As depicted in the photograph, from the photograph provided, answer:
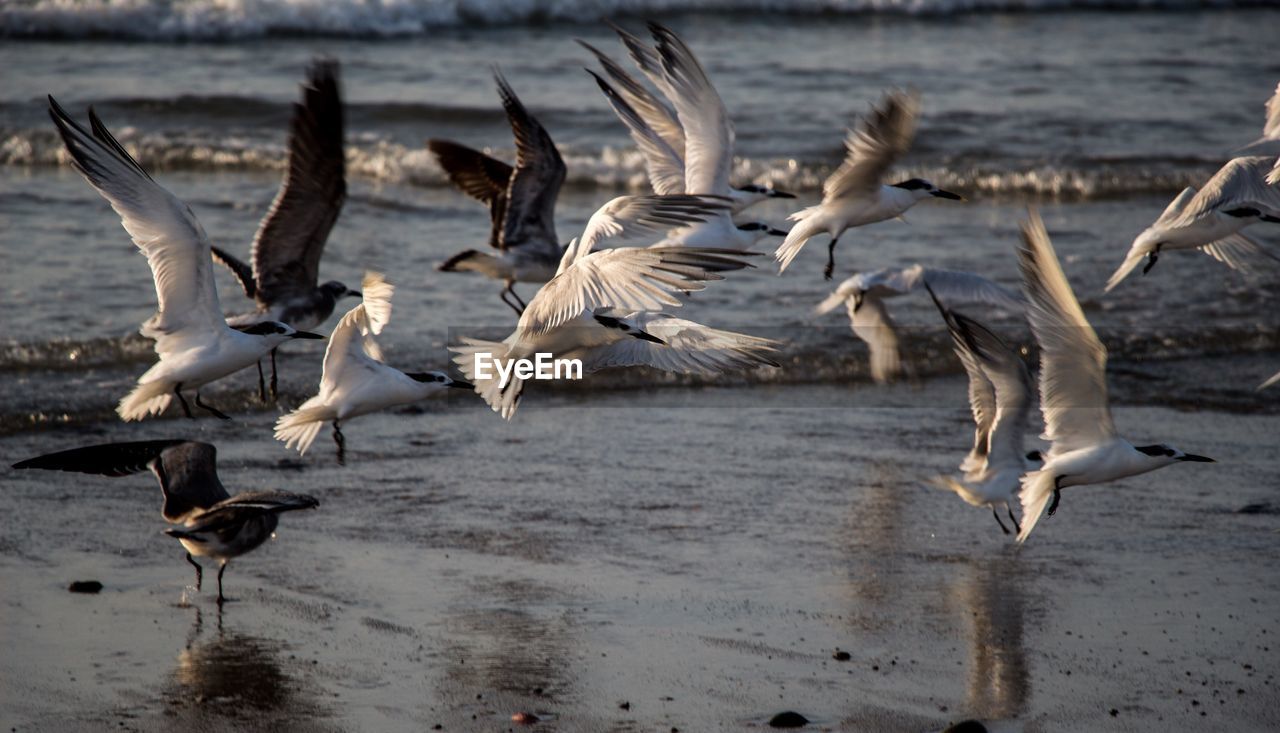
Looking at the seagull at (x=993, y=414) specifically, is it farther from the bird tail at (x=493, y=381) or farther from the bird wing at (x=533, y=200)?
the bird wing at (x=533, y=200)

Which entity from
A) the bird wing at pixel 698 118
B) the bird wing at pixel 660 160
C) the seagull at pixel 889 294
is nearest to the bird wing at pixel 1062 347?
the seagull at pixel 889 294

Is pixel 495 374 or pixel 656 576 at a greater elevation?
pixel 495 374

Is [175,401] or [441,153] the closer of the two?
[175,401]

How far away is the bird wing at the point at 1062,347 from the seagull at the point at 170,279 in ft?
9.85

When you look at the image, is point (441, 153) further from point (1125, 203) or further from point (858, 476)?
point (1125, 203)

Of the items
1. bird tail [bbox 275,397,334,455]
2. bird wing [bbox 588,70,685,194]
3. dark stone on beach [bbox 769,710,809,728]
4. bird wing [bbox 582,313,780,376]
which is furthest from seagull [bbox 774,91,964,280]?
dark stone on beach [bbox 769,710,809,728]

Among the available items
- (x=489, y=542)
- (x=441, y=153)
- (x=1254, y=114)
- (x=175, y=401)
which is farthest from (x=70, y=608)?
(x=1254, y=114)

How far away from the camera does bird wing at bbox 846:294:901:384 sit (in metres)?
9.44

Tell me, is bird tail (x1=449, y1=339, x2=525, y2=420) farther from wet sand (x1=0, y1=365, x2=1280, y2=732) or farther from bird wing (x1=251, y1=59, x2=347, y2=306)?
bird wing (x1=251, y1=59, x2=347, y2=306)

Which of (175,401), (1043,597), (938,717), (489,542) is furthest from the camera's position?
(175,401)

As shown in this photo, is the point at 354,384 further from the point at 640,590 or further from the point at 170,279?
the point at 640,590

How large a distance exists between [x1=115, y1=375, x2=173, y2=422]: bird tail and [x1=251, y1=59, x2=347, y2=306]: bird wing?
1.29 m

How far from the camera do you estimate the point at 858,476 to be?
8.19 m

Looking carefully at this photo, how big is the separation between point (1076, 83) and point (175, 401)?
14.8 metres
